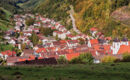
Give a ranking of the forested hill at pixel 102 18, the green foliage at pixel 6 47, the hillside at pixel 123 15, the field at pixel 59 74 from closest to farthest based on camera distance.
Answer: the field at pixel 59 74
the green foliage at pixel 6 47
the forested hill at pixel 102 18
the hillside at pixel 123 15

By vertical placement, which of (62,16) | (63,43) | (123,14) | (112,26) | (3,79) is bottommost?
(3,79)

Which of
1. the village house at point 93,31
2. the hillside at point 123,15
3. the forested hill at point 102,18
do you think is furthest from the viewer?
the village house at point 93,31

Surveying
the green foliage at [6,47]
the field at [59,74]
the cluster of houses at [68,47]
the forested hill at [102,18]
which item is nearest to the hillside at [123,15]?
the forested hill at [102,18]

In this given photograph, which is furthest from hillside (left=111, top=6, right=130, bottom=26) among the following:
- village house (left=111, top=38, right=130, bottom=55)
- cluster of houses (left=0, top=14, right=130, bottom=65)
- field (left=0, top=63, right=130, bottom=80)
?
field (left=0, top=63, right=130, bottom=80)

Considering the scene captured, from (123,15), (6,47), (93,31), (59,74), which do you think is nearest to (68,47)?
(93,31)

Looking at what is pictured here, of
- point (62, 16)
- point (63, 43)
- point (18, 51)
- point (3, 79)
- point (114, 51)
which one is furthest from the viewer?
point (62, 16)

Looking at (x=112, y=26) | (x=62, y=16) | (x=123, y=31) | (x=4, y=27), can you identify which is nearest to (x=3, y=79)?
(x=123, y=31)

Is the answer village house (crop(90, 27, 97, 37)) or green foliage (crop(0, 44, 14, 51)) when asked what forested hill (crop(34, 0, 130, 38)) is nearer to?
village house (crop(90, 27, 97, 37))

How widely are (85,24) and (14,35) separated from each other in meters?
45.7

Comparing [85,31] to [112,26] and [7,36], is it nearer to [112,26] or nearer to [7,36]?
[112,26]

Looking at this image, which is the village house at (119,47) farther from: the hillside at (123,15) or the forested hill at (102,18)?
the hillside at (123,15)

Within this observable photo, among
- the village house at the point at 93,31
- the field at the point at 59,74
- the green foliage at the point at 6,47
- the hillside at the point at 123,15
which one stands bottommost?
the field at the point at 59,74

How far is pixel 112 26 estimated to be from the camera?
84688 millimetres

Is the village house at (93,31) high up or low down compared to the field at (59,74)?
up
